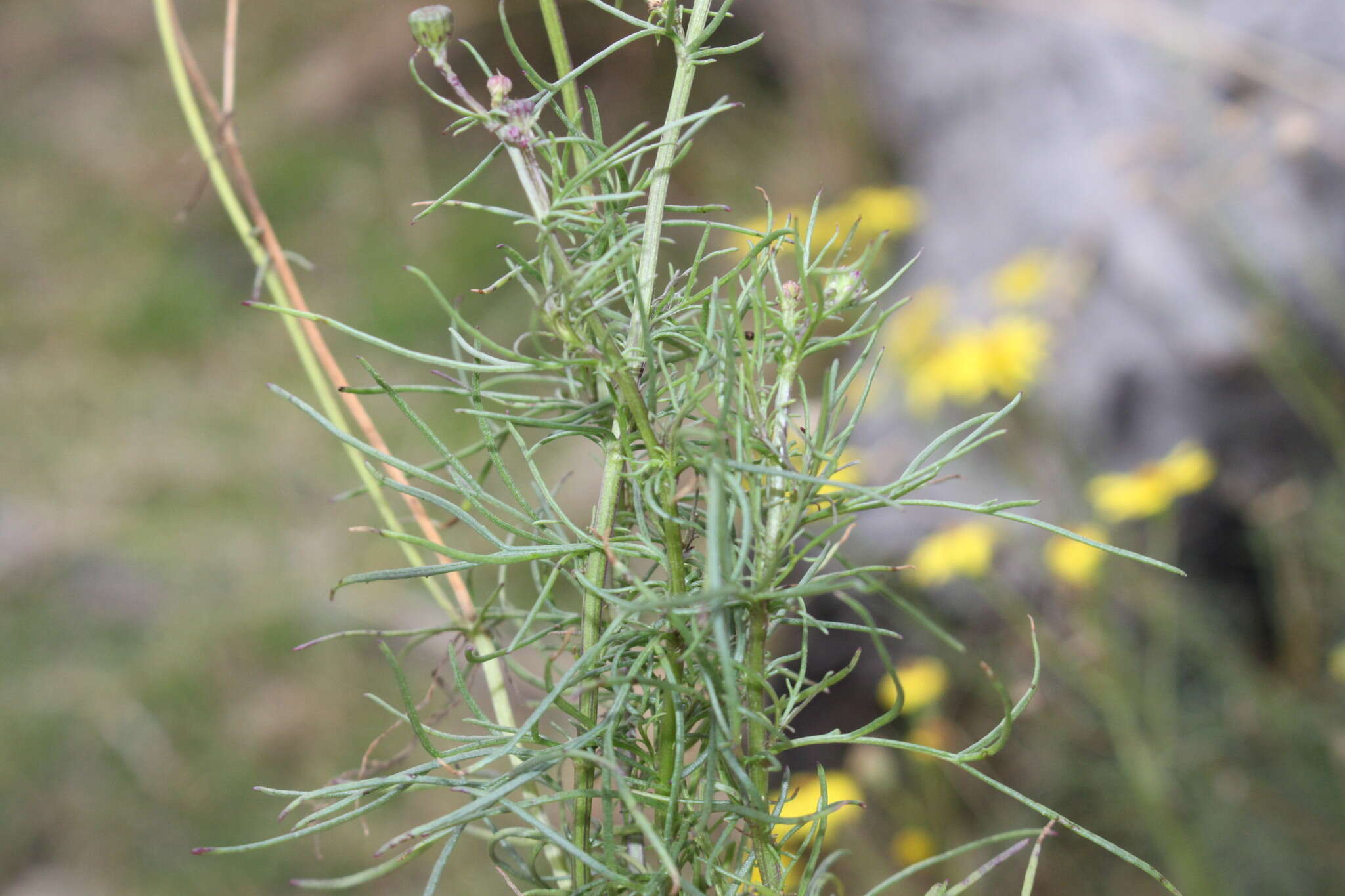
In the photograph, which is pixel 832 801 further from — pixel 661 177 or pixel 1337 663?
pixel 661 177

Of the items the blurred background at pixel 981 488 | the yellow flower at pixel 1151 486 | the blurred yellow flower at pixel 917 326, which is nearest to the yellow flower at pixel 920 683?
the blurred background at pixel 981 488

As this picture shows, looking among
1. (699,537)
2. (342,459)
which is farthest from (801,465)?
(342,459)

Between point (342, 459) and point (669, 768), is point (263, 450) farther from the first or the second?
point (669, 768)

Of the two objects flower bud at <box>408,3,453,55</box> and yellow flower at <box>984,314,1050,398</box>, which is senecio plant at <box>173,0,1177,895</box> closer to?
flower bud at <box>408,3,453,55</box>

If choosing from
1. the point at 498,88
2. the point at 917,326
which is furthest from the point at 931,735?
the point at 498,88

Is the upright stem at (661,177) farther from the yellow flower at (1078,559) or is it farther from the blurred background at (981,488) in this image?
the yellow flower at (1078,559)
